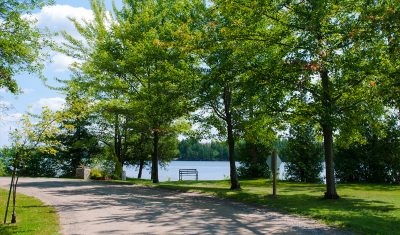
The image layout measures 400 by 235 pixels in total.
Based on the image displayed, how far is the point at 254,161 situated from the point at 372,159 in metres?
9.44

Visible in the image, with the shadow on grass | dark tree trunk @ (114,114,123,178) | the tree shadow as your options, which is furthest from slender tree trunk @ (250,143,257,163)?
the tree shadow

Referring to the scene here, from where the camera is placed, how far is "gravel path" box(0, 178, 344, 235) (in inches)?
440

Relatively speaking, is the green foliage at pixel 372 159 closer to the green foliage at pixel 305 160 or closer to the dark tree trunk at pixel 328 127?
the green foliage at pixel 305 160

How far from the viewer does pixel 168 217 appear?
13.2 metres

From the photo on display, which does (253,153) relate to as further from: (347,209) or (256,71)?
(347,209)

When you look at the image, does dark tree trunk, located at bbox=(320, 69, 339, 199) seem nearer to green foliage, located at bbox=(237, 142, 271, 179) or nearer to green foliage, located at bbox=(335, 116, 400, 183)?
green foliage, located at bbox=(335, 116, 400, 183)

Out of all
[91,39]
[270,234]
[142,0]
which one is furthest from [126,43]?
[270,234]

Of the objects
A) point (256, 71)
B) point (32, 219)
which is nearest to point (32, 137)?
point (32, 219)

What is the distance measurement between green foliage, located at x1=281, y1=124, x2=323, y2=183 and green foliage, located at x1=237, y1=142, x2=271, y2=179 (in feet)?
7.14

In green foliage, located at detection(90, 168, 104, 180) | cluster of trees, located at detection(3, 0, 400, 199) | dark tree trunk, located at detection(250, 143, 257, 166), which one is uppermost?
cluster of trees, located at detection(3, 0, 400, 199)

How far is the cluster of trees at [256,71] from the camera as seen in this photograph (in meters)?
15.9

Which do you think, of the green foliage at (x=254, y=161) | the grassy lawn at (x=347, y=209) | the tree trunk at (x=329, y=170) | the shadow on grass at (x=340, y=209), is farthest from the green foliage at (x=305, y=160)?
the shadow on grass at (x=340, y=209)

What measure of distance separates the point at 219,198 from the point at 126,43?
1475 cm

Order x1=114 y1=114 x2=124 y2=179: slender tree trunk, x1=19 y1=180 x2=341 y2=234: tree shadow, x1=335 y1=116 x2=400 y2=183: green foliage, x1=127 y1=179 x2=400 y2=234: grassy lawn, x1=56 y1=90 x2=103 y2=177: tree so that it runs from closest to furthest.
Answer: x1=19 y1=180 x2=341 y2=234: tree shadow → x1=127 y1=179 x2=400 y2=234: grassy lawn → x1=335 y1=116 x2=400 y2=183: green foliage → x1=114 y1=114 x2=124 y2=179: slender tree trunk → x1=56 y1=90 x2=103 y2=177: tree
